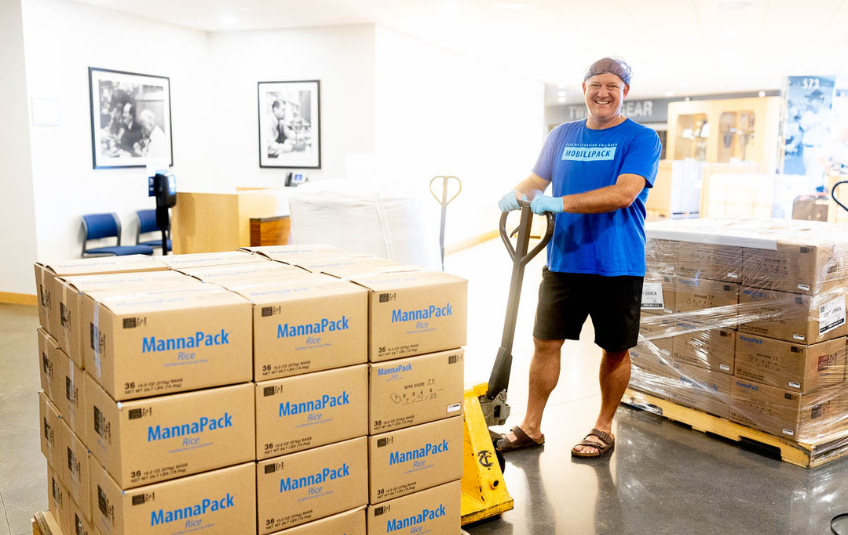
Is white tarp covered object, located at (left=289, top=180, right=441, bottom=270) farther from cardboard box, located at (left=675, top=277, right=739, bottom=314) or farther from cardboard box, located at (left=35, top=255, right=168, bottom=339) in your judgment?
cardboard box, located at (left=35, top=255, right=168, bottom=339)

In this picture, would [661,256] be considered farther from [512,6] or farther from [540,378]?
[512,6]

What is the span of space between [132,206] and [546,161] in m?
5.30

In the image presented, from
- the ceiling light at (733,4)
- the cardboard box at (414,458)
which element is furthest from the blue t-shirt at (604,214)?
the ceiling light at (733,4)

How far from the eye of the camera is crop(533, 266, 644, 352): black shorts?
296 cm

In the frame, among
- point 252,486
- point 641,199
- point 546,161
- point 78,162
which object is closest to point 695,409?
point 641,199

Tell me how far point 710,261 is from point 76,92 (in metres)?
5.64

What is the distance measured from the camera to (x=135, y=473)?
158cm

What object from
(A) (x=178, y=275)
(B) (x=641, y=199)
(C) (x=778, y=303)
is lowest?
(C) (x=778, y=303)

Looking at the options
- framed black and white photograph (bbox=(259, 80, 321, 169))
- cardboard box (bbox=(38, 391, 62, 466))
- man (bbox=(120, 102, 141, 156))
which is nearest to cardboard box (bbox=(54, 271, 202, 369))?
cardboard box (bbox=(38, 391, 62, 466))

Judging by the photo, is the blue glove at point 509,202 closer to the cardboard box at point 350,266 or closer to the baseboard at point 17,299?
the cardboard box at point 350,266

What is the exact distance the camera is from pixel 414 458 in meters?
2.01

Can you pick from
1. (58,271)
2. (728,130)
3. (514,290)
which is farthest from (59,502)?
(728,130)

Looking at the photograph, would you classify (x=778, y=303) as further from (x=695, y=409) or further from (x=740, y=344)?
(x=695, y=409)

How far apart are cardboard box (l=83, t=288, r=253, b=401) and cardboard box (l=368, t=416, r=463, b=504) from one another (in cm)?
47
